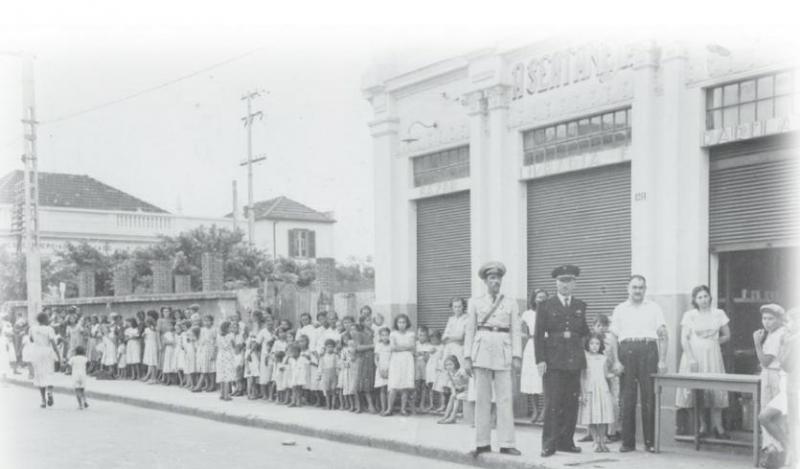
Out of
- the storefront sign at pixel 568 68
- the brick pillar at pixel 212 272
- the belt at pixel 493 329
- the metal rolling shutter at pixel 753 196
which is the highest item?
the storefront sign at pixel 568 68

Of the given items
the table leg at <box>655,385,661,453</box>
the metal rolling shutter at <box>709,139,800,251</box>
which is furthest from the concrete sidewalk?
the metal rolling shutter at <box>709,139,800,251</box>

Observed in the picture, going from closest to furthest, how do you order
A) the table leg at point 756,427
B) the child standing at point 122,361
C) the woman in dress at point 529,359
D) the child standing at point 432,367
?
the table leg at point 756,427 < the woman in dress at point 529,359 < the child standing at point 432,367 < the child standing at point 122,361

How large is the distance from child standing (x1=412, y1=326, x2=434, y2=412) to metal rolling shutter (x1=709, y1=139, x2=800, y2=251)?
4.59 m

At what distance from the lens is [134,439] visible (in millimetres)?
11750

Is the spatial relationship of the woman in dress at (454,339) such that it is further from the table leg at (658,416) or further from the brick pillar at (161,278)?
the brick pillar at (161,278)

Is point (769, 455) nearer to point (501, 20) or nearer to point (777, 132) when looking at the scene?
point (777, 132)

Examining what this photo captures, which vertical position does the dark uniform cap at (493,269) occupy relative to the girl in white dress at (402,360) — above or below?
above

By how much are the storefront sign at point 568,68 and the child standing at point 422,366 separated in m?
3.68

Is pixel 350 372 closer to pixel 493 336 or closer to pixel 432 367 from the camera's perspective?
pixel 432 367

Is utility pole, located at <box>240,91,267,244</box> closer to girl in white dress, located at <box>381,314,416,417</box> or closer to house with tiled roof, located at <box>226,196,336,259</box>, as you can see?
house with tiled roof, located at <box>226,196,336,259</box>

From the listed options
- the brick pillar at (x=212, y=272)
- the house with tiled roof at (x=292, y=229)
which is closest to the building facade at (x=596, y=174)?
the brick pillar at (x=212, y=272)

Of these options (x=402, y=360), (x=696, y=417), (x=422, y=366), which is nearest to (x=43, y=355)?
(x=402, y=360)

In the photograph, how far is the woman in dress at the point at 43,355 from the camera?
52.6 feet

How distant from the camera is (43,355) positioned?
16125mm
